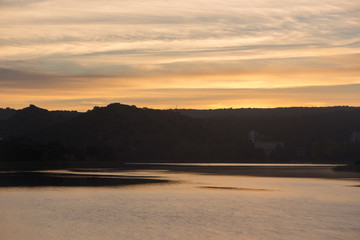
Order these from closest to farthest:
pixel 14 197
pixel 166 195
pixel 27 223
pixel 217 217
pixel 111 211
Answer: pixel 27 223 → pixel 217 217 → pixel 111 211 → pixel 14 197 → pixel 166 195

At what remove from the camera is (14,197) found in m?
62.3

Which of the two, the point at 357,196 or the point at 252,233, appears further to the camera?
the point at 357,196

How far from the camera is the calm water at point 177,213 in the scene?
40.4m

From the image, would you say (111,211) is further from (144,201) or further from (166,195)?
(166,195)

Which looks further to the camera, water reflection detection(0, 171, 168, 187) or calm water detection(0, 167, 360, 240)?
water reflection detection(0, 171, 168, 187)

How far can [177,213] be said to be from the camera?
50812mm

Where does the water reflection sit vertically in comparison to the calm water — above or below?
above

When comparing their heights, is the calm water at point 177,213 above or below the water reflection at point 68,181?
below

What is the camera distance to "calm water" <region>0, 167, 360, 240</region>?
133 ft

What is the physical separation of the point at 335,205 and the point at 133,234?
24.4 m

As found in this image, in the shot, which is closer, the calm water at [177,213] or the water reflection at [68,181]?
the calm water at [177,213]

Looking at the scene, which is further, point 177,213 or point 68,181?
point 68,181

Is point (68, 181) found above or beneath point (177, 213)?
above

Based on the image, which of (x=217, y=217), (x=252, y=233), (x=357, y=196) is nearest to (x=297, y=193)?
(x=357, y=196)
